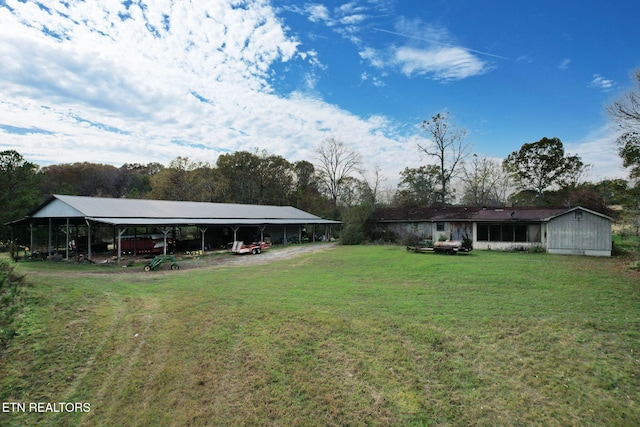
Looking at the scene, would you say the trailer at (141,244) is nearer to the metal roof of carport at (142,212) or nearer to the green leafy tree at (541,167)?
the metal roof of carport at (142,212)

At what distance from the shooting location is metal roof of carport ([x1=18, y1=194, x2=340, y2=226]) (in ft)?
63.9

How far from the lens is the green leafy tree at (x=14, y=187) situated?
24.0 meters

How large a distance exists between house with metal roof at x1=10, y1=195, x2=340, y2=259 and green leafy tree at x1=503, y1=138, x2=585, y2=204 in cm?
2363

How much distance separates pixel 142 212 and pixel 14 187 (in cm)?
1139

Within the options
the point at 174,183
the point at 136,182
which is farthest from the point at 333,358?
the point at 136,182

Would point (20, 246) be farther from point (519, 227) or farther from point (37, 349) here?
point (519, 227)

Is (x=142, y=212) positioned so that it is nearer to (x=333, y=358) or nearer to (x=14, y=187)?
(x=14, y=187)

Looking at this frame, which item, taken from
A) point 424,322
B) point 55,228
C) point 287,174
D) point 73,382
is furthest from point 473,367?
point 287,174

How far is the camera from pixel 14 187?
81.8 feet

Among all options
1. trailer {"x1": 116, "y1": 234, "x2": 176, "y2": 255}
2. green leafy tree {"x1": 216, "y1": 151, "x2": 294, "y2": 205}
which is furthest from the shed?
green leafy tree {"x1": 216, "y1": 151, "x2": 294, "y2": 205}

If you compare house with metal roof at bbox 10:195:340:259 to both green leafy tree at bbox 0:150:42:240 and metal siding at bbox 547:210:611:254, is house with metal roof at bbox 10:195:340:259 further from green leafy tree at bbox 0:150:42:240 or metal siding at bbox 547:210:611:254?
metal siding at bbox 547:210:611:254

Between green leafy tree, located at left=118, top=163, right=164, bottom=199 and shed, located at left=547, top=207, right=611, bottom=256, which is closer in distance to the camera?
shed, located at left=547, top=207, right=611, bottom=256

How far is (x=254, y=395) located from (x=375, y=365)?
223 cm

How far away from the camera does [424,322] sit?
23.4 ft
